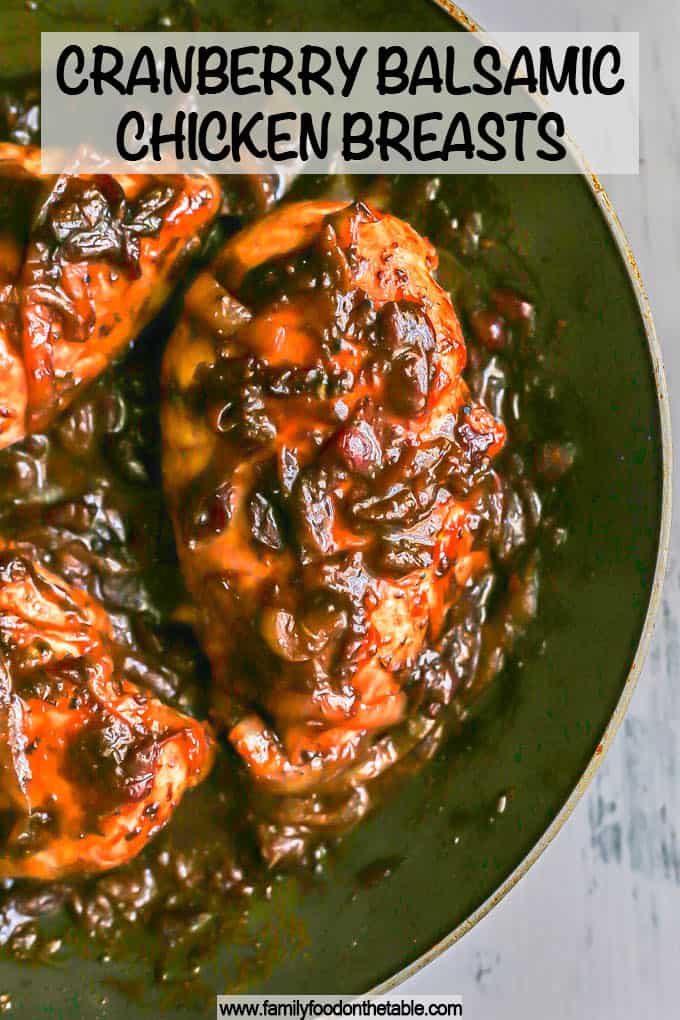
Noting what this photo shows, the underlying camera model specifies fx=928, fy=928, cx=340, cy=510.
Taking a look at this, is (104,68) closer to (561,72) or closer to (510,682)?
(561,72)

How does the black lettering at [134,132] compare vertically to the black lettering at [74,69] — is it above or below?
below

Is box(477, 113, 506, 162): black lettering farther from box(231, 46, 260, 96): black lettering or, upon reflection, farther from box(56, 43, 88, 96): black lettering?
box(56, 43, 88, 96): black lettering

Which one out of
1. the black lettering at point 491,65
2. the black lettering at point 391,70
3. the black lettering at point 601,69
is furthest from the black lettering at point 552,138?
the black lettering at point 601,69

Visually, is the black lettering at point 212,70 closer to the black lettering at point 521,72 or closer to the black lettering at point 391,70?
the black lettering at point 391,70

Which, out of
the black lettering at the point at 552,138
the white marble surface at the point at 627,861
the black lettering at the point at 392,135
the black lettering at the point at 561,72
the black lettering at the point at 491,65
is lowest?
the white marble surface at the point at 627,861

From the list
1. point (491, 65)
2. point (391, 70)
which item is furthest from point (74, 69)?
point (491, 65)
